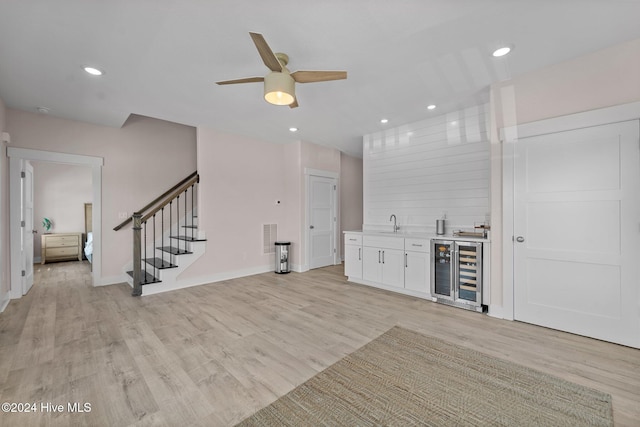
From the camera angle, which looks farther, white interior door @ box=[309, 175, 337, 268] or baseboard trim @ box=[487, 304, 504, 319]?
white interior door @ box=[309, 175, 337, 268]

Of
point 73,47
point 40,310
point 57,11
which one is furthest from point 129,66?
point 40,310

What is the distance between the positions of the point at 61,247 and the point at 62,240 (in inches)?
6.7

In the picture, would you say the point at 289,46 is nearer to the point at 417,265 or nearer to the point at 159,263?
the point at 417,265

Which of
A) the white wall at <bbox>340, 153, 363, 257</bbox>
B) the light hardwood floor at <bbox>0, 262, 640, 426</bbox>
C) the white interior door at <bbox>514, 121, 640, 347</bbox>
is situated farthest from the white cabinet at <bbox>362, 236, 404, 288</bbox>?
the white wall at <bbox>340, 153, 363, 257</bbox>

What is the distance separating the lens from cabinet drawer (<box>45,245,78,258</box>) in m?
6.58


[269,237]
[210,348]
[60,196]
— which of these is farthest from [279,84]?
[60,196]

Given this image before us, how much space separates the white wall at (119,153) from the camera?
4285mm

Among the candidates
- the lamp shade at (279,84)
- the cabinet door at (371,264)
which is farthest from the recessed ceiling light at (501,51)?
the cabinet door at (371,264)

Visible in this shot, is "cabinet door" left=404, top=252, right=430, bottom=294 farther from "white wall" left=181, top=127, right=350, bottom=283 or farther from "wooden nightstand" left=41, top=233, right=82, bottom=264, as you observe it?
"wooden nightstand" left=41, top=233, right=82, bottom=264

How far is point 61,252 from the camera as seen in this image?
22.1ft

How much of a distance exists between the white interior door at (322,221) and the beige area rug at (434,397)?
12.5ft

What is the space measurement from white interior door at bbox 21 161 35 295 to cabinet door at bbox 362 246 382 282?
5334 mm

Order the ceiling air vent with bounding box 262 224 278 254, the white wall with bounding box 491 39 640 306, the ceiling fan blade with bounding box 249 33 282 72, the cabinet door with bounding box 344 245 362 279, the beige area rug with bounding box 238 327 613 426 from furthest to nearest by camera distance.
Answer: the ceiling air vent with bounding box 262 224 278 254, the cabinet door with bounding box 344 245 362 279, the white wall with bounding box 491 39 640 306, the ceiling fan blade with bounding box 249 33 282 72, the beige area rug with bounding box 238 327 613 426

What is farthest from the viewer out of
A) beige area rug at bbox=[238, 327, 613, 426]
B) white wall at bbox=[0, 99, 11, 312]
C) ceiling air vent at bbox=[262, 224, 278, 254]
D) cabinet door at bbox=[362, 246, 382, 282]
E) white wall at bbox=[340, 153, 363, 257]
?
white wall at bbox=[340, 153, 363, 257]
